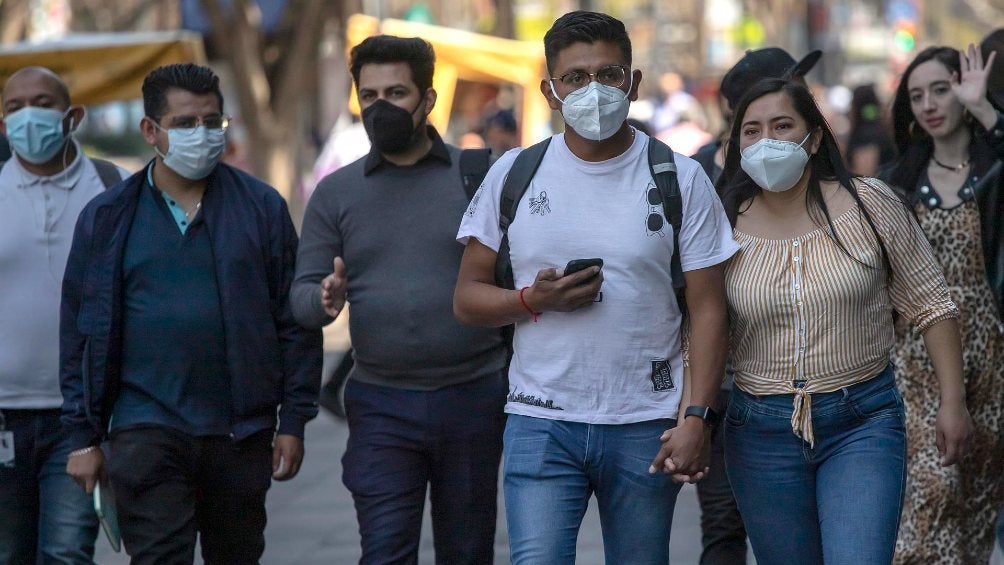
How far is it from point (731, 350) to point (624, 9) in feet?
255

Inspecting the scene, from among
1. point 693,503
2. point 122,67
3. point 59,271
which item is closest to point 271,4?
point 122,67

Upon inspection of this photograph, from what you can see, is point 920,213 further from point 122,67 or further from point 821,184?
point 122,67

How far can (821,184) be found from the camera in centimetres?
445

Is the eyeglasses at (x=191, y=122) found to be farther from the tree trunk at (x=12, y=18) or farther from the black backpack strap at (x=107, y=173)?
the tree trunk at (x=12, y=18)

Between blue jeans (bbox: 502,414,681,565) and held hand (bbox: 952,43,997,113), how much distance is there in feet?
7.06

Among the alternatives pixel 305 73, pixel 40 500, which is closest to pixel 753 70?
pixel 40 500

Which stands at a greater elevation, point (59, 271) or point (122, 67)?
point (122, 67)

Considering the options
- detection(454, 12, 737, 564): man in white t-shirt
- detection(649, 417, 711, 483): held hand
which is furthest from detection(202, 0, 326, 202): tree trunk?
detection(649, 417, 711, 483): held hand

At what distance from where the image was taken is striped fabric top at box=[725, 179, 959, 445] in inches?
166

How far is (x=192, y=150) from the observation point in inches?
192

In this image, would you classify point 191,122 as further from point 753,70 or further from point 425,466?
point 753,70

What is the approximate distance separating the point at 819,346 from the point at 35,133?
9.08 feet

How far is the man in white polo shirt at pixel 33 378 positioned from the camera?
205 inches

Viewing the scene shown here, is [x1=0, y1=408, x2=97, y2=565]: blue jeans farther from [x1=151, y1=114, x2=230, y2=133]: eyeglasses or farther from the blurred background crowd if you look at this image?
the blurred background crowd
